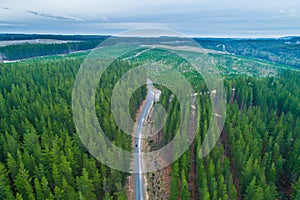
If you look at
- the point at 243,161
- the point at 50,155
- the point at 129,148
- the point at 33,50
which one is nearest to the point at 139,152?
the point at 129,148

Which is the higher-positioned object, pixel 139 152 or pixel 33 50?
pixel 33 50

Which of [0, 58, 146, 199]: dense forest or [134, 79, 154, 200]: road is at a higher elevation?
[0, 58, 146, 199]: dense forest

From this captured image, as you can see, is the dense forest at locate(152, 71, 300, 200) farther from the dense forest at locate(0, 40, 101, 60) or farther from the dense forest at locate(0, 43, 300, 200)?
the dense forest at locate(0, 40, 101, 60)

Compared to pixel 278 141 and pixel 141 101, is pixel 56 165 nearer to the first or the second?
pixel 278 141

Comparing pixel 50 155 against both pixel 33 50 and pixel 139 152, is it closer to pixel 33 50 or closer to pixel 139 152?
pixel 139 152

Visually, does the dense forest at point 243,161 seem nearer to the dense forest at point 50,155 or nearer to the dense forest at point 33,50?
the dense forest at point 50,155

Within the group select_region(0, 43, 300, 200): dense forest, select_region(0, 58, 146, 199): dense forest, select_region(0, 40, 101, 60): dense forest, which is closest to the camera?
select_region(0, 58, 146, 199): dense forest

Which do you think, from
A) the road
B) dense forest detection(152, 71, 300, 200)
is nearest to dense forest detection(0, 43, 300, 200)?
dense forest detection(152, 71, 300, 200)

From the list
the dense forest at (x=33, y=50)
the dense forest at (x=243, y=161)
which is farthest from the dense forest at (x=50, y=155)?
the dense forest at (x=33, y=50)

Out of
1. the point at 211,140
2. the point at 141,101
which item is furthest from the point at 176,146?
the point at 141,101
